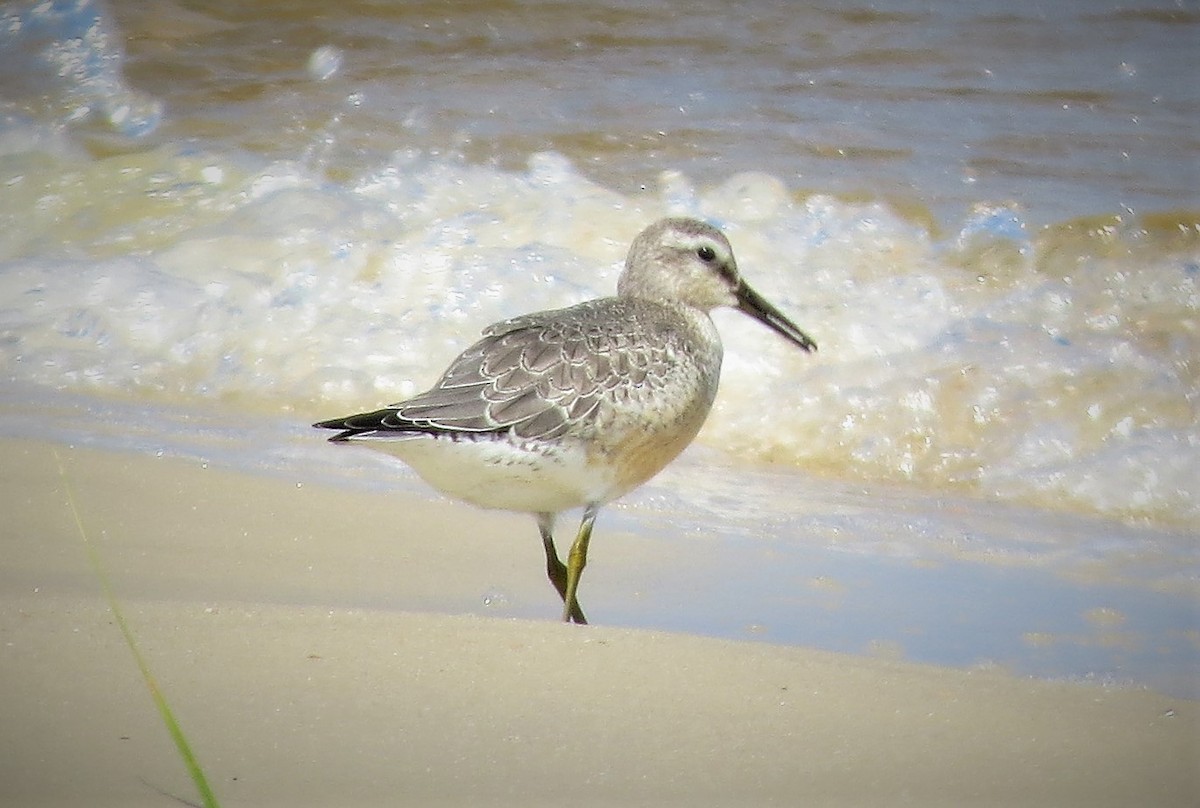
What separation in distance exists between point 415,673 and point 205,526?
4.32 feet

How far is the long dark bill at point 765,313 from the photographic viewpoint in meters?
4.29

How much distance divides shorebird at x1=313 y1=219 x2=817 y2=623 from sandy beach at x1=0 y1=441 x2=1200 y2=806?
Result: 351 mm

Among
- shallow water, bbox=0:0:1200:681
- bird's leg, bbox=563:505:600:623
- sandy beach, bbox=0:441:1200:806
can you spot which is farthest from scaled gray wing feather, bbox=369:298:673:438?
shallow water, bbox=0:0:1200:681

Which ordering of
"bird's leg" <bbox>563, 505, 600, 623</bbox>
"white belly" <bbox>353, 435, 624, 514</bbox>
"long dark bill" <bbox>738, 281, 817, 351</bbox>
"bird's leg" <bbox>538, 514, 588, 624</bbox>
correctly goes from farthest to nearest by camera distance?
"long dark bill" <bbox>738, 281, 817, 351</bbox> → "bird's leg" <bbox>538, 514, 588, 624</bbox> → "bird's leg" <bbox>563, 505, 600, 623</bbox> → "white belly" <bbox>353, 435, 624, 514</bbox>

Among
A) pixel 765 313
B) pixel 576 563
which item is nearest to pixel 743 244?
pixel 765 313

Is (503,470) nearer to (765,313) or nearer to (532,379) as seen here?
(532,379)

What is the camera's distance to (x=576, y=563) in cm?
378

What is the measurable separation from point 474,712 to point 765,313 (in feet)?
5.94

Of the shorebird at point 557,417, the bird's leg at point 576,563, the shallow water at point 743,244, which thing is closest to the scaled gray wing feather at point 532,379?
the shorebird at point 557,417

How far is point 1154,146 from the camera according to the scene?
24.0ft

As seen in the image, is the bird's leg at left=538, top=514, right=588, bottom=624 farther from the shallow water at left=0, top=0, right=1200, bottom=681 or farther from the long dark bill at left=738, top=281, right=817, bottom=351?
the long dark bill at left=738, top=281, right=817, bottom=351

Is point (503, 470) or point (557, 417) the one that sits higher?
point (557, 417)

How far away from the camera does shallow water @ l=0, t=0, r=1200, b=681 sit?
16.2 feet

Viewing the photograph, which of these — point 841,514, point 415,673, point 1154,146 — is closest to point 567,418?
point 415,673
